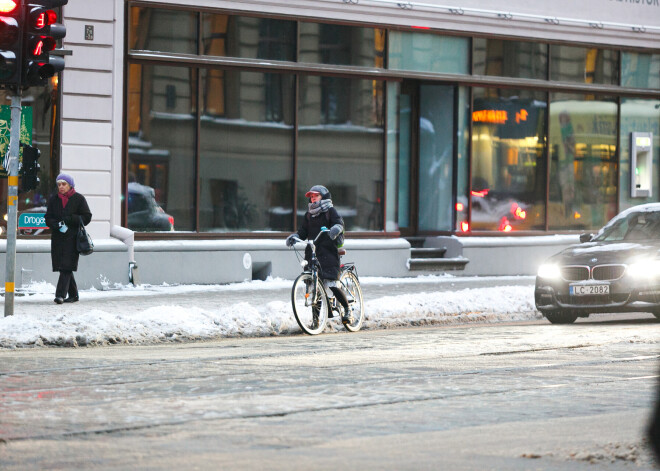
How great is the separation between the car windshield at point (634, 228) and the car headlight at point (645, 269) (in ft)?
2.79

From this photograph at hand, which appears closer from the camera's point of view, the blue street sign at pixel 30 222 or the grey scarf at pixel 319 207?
the grey scarf at pixel 319 207

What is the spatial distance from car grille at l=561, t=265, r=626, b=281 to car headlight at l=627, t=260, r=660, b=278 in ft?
0.36

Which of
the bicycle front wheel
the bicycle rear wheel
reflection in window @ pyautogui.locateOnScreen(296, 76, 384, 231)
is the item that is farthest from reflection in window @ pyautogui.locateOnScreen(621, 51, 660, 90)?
the bicycle front wheel

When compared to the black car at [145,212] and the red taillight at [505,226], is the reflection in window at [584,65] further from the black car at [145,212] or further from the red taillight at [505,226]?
the black car at [145,212]

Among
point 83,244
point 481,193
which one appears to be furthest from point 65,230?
point 481,193

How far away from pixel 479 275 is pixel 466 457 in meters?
18.1

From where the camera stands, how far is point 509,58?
81.5 ft

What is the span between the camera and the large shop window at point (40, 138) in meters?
19.5

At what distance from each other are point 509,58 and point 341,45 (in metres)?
3.94

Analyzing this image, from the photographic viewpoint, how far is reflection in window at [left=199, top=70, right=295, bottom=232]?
21531mm

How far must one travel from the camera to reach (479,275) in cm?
2438

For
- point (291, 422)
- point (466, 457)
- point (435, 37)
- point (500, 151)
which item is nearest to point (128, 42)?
point (435, 37)

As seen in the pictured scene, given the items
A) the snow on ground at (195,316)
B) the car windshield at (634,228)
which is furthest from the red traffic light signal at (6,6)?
the car windshield at (634,228)

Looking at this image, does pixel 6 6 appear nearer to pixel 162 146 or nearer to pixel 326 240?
pixel 326 240
